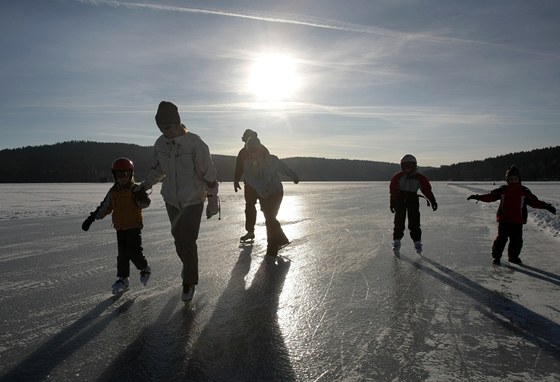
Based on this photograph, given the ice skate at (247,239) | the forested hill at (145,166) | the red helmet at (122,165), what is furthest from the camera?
the forested hill at (145,166)

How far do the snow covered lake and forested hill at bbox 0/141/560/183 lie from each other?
9676 centimetres

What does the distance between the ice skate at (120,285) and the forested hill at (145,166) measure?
97.2 meters

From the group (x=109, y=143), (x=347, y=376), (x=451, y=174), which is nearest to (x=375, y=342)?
A: (x=347, y=376)

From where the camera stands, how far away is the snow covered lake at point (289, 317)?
2377 mm

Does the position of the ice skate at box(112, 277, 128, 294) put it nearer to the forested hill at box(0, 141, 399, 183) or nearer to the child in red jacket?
the child in red jacket

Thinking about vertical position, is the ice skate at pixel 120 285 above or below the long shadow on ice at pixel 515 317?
above

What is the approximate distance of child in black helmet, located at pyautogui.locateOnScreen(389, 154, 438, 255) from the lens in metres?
6.07

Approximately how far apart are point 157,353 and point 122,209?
1907 millimetres

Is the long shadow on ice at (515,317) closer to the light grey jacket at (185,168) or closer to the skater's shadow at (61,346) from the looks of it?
the light grey jacket at (185,168)

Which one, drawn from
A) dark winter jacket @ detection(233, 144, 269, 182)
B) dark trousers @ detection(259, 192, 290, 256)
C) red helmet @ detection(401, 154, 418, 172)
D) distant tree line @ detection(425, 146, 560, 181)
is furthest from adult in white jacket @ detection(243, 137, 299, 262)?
distant tree line @ detection(425, 146, 560, 181)

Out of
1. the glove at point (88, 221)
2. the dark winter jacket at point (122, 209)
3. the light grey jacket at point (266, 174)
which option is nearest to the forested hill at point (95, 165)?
the light grey jacket at point (266, 174)

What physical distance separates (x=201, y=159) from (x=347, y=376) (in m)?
2.31

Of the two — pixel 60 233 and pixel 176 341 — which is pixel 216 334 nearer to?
pixel 176 341

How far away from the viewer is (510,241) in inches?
213
